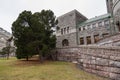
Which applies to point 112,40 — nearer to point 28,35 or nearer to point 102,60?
point 102,60

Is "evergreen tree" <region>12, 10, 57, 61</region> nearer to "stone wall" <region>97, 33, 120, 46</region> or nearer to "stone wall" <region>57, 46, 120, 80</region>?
"stone wall" <region>57, 46, 120, 80</region>

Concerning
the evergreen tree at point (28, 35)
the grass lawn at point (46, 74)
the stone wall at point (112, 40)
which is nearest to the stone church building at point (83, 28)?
the evergreen tree at point (28, 35)

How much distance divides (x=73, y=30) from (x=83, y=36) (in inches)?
125

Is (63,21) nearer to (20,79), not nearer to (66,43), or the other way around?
(66,43)

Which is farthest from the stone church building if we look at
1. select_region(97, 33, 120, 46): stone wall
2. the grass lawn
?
the grass lawn

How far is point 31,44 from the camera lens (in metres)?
17.9

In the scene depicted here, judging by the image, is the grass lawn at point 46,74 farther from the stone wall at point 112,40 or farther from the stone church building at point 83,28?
the stone church building at point 83,28

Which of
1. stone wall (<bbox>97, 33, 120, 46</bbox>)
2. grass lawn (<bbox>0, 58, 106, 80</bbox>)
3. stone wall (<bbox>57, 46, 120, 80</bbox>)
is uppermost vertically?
stone wall (<bbox>97, 33, 120, 46</bbox>)

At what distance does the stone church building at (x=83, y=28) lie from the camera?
84.8ft

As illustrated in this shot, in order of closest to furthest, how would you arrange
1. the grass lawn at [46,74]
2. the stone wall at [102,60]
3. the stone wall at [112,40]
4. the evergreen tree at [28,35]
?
the stone wall at [102,60], the grass lawn at [46,74], the stone wall at [112,40], the evergreen tree at [28,35]

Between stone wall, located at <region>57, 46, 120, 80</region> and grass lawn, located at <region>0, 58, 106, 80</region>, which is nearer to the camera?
stone wall, located at <region>57, 46, 120, 80</region>

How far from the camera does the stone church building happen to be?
1018 inches

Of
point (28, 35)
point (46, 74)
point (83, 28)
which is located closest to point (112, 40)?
point (46, 74)

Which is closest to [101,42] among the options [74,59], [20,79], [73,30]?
[74,59]
